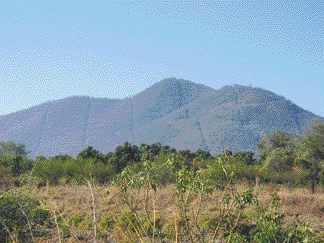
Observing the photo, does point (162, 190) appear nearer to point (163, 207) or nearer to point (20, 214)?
point (163, 207)

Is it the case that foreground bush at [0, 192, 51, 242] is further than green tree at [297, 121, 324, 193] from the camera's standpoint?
No

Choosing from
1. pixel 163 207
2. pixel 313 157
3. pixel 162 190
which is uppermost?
pixel 313 157

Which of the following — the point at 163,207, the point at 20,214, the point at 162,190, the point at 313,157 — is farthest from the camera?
the point at 313,157

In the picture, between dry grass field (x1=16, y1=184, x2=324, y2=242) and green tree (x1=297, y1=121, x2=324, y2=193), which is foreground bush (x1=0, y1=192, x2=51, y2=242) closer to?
dry grass field (x1=16, y1=184, x2=324, y2=242)

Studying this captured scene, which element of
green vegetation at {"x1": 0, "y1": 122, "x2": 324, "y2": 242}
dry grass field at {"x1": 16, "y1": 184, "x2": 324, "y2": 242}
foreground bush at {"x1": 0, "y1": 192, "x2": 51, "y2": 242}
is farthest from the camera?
dry grass field at {"x1": 16, "y1": 184, "x2": 324, "y2": 242}

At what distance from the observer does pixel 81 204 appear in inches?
1146

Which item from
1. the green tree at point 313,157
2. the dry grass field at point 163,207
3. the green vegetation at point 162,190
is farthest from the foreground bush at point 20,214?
the green tree at point 313,157

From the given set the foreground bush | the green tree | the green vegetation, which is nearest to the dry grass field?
the green vegetation

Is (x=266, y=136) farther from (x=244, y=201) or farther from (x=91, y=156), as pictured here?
(x=244, y=201)

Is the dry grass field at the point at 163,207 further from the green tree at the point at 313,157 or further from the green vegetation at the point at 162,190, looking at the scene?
the green tree at the point at 313,157

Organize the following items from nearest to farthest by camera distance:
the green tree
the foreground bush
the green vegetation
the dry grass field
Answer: the green vegetation
the foreground bush
the dry grass field
the green tree

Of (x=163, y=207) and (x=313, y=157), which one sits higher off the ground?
(x=313, y=157)

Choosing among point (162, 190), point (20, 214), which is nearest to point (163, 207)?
point (162, 190)

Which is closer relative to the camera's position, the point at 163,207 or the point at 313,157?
the point at 163,207
